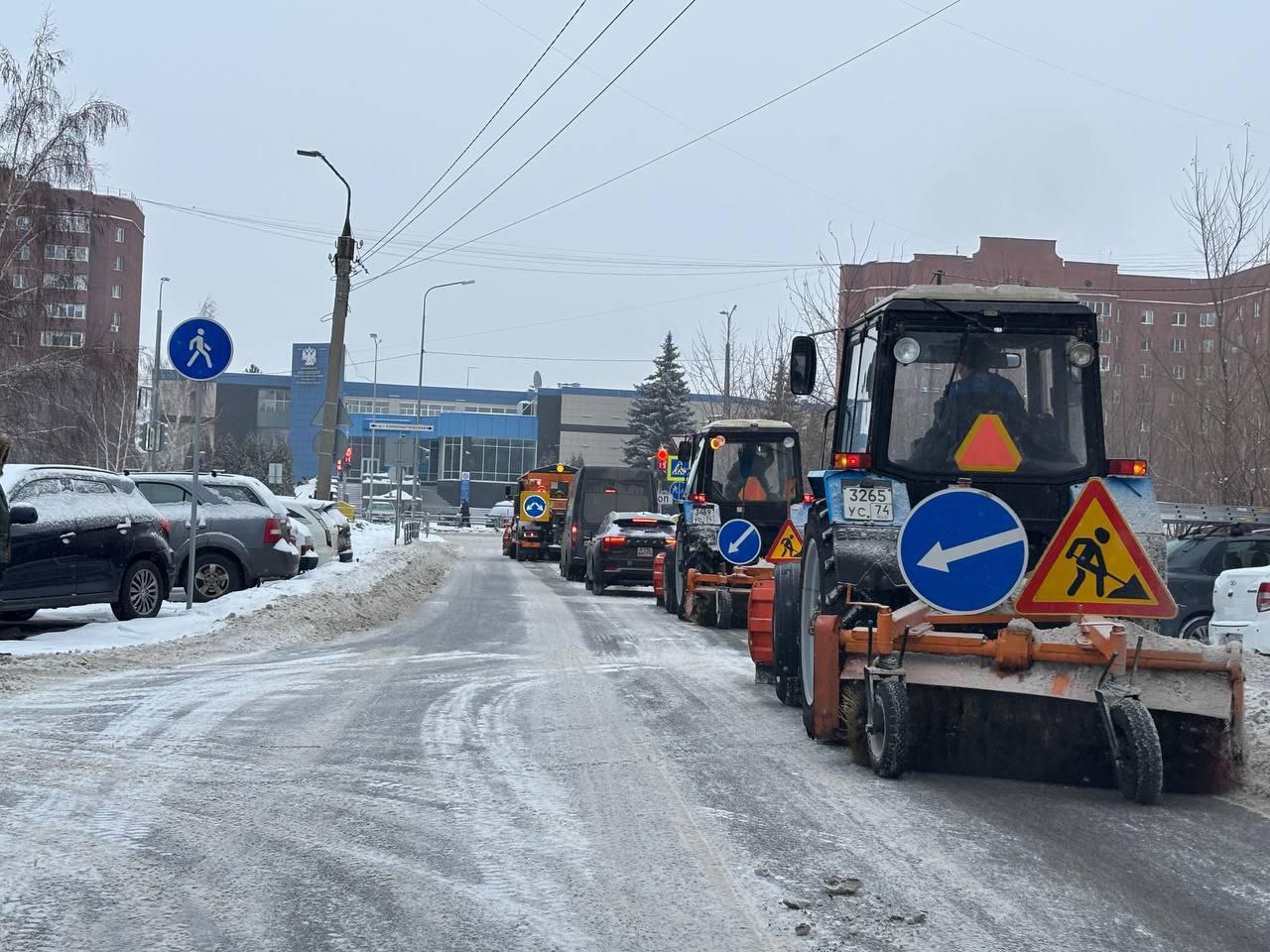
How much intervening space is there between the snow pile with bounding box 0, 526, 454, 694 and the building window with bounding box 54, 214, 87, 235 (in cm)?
1665

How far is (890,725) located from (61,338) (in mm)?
33383

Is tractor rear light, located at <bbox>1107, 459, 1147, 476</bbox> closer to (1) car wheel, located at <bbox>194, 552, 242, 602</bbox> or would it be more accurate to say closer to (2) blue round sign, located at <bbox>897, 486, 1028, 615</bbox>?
(2) blue round sign, located at <bbox>897, 486, 1028, 615</bbox>

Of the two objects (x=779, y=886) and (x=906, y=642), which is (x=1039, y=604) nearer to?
(x=906, y=642)

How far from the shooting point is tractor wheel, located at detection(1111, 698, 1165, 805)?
20.6 ft

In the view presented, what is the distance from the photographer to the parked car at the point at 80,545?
1277cm

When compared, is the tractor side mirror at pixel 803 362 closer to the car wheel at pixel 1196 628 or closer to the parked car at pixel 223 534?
the car wheel at pixel 1196 628

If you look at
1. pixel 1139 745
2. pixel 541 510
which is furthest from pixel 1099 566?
pixel 541 510

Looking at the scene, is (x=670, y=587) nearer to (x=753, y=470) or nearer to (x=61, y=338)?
(x=753, y=470)

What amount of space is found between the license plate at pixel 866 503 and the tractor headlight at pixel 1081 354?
1.27 meters

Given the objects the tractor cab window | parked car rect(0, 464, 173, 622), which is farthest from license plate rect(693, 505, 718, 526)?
parked car rect(0, 464, 173, 622)

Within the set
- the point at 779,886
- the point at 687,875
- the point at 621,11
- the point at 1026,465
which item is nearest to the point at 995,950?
the point at 779,886

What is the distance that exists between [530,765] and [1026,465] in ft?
10.5

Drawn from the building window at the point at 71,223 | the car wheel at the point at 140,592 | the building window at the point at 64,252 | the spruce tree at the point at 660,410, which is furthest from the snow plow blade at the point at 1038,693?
the spruce tree at the point at 660,410

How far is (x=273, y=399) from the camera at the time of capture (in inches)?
4870
